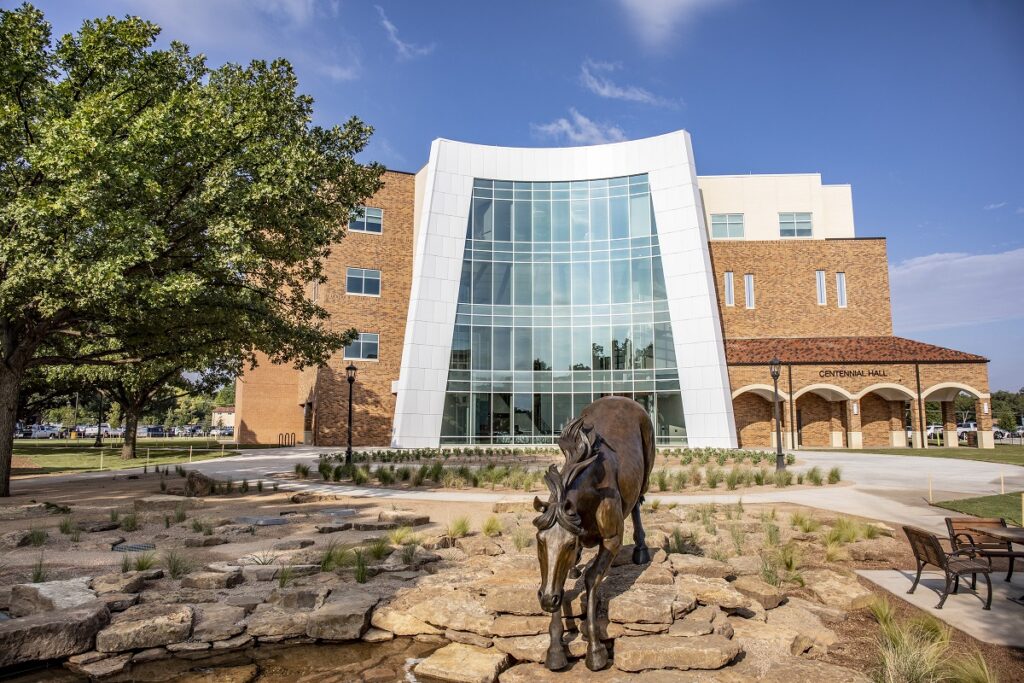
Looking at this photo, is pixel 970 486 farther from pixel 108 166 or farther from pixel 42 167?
pixel 42 167

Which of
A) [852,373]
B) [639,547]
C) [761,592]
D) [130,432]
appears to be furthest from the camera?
[852,373]

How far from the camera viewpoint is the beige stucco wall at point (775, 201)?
143 feet

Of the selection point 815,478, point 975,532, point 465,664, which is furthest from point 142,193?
point 815,478

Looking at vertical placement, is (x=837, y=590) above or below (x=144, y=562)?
below

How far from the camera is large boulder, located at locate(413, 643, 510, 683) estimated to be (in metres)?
5.70

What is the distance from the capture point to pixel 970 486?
58.2ft

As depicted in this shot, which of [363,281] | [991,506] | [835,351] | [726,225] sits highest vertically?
[726,225]

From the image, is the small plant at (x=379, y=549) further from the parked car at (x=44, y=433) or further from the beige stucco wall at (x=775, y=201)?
the parked car at (x=44, y=433)

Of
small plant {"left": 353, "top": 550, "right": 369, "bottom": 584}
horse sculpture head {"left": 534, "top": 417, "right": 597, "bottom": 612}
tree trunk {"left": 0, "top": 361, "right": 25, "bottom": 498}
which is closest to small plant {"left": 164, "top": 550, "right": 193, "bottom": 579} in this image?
small plant {"left": 353, "top": 550, "right": 369, "bottom": 584}

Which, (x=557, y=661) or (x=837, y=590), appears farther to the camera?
(x=837, y=590)

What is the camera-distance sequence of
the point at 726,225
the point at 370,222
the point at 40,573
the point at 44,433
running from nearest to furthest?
the point at 40,573 → the point at 370,222 → the point at 726,225 → the point at 44,433

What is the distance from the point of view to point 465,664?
5914 mm

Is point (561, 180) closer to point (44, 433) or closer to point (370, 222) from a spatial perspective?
point (370, 222)

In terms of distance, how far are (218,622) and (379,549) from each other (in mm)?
2855
